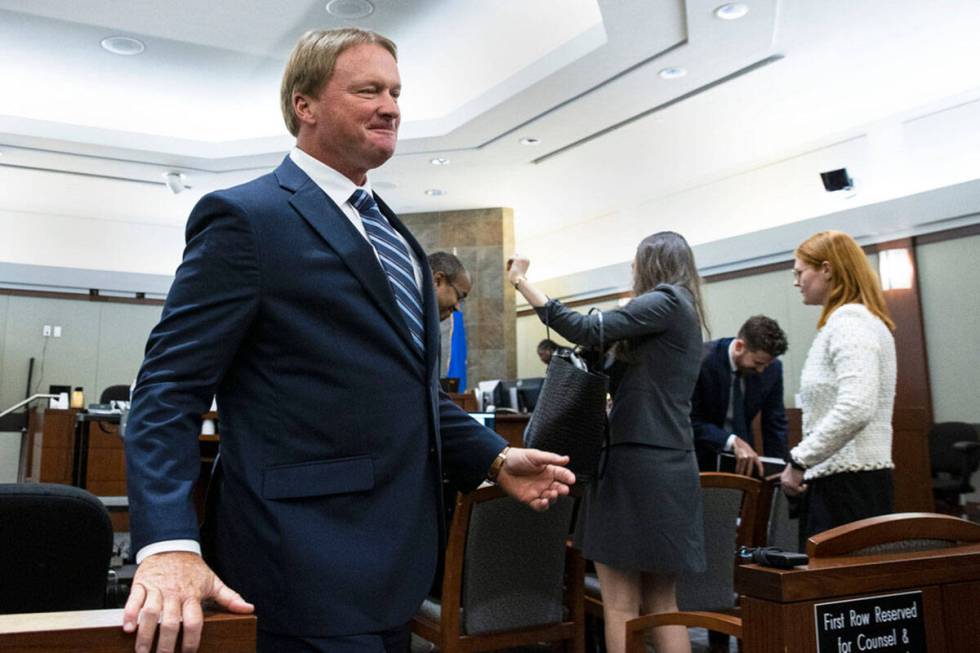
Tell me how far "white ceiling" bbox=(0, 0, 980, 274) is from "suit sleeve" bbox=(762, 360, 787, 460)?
2322 millimetres

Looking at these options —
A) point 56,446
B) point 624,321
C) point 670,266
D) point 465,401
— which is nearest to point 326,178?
point 624,321

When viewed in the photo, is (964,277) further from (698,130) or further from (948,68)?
(698,130)

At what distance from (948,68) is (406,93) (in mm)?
4207

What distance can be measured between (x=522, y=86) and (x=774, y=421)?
126 inches

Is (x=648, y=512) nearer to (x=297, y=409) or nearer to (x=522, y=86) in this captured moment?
(x=297, y=409)

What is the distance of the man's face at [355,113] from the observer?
120cm

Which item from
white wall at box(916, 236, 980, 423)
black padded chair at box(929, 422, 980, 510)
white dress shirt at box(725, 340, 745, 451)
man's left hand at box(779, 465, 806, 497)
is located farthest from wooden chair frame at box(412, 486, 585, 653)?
white wall at box(916, 236, 980, 423)

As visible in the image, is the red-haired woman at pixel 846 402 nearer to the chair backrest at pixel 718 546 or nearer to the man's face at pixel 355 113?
the chair backrest at pixel 718 546

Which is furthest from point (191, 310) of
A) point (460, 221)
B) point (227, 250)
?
point (460, 221)

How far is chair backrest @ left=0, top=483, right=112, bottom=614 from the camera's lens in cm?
147

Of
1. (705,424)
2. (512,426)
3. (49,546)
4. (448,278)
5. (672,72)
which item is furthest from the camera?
(672,72)

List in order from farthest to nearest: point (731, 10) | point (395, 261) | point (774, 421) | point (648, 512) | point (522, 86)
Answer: point (522, 86) → point (731, 10) → point (774, 421) → point (648, 512) → point (395, 261)

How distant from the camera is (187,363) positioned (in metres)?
1.01

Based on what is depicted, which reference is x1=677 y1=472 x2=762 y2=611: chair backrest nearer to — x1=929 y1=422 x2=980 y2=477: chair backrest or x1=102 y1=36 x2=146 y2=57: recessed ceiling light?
x1=929 y1=422 x2=980 y2=477: chair backrest
